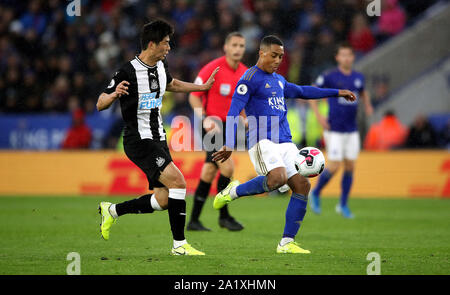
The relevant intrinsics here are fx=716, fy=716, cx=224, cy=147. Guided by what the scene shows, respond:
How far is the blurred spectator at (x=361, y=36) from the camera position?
60.1ft

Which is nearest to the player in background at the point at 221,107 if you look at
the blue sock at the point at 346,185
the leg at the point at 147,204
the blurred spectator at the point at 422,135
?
the leg at the point at 147,204

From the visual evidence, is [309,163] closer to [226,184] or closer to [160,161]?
[160,161]

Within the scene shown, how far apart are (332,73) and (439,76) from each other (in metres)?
6.16

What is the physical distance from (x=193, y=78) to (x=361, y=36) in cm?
447

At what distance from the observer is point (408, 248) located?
24.7 feet

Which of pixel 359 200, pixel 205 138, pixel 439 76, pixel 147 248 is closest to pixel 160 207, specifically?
pixel 147 248

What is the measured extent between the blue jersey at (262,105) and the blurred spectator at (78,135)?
32.7 ft

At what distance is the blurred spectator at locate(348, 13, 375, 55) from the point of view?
18328 millimetres

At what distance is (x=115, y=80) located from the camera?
680 cm

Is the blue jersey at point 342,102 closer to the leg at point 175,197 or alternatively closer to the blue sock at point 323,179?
the blue sock at point 323,179

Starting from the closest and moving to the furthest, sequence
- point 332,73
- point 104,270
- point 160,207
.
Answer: point 104,270, point 160,207, point 332,73

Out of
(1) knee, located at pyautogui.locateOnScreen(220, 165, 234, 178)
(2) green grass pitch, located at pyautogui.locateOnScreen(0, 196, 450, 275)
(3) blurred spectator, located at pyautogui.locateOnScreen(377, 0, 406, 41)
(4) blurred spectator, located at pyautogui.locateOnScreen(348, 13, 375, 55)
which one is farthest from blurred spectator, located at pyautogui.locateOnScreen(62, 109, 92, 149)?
(1) knee, located at pyautogui.locateOnScreen(220, 165, 234, 178)

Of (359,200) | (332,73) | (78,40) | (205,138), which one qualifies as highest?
(78,40)

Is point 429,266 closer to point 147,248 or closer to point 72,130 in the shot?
point 147,248
